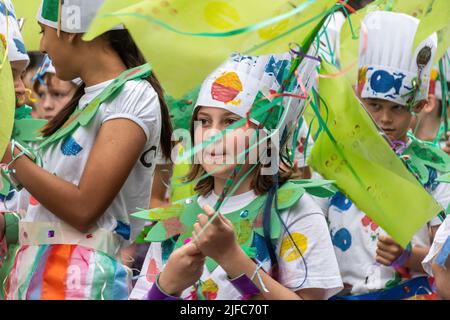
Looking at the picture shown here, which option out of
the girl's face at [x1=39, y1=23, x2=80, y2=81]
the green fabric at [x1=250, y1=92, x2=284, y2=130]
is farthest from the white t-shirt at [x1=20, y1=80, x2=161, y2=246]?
the green fabric at [x1=250, y1=92, x2=284, y2=130]

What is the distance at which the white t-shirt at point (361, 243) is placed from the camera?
4258mm

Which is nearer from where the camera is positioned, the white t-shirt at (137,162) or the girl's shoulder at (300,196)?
the girl's shoulder at (300,196)

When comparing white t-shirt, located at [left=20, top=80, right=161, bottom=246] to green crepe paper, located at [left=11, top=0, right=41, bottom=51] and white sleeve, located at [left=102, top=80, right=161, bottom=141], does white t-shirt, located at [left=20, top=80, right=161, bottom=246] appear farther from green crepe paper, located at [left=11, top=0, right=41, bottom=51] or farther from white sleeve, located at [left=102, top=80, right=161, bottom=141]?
green crepe paper, located at [left=11, top=0, right=41, bottom=51]

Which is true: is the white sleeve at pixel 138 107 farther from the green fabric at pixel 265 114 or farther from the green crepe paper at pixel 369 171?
the green crepe paper at pixel 369 171

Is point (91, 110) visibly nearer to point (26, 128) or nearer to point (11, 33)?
point (11, 33)

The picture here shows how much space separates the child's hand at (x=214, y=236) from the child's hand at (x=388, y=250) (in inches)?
50.0

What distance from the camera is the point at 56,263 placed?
334 cm

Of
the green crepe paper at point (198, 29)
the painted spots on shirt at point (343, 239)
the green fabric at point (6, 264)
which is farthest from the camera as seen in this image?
the painted spots on shirt at point (343, 239)

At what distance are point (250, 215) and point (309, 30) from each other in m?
0.77

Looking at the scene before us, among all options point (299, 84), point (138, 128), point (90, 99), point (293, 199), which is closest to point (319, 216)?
point (293, 199)

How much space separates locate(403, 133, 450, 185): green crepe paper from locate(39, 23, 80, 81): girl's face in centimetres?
162

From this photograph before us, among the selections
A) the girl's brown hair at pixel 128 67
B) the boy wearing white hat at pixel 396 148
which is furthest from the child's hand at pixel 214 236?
the boy wearing white hat at pixel 396 148

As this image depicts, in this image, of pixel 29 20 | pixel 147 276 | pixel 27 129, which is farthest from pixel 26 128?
pixel 147 276

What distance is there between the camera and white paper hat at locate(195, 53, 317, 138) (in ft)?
10.2
